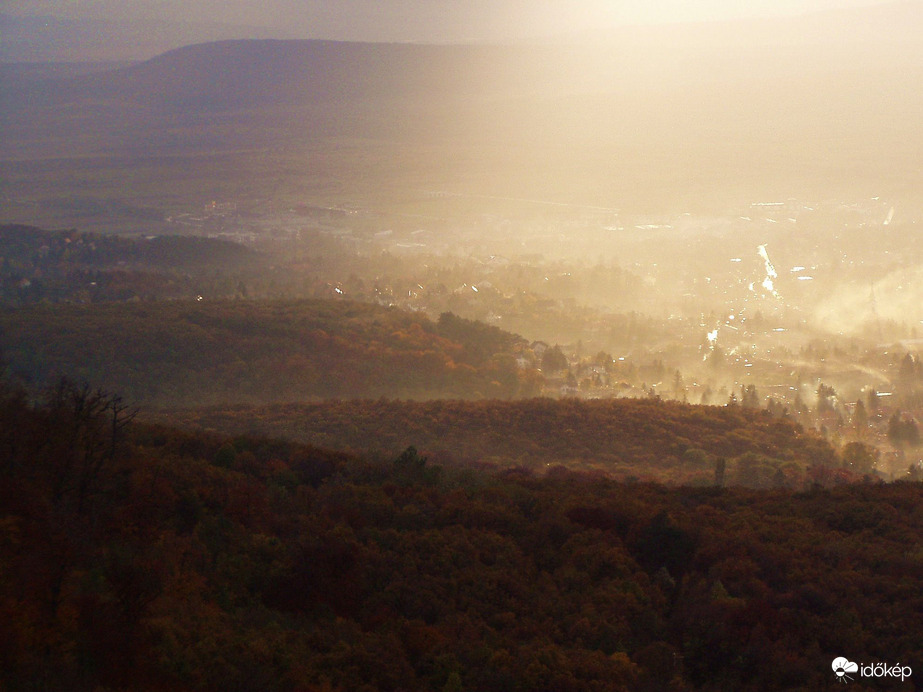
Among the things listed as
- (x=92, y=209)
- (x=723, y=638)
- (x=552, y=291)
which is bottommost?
(x=723, y=638)

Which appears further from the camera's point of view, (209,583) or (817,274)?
(817,274)

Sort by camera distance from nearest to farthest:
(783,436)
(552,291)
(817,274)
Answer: (783,436) → (552,291) → (817,274)

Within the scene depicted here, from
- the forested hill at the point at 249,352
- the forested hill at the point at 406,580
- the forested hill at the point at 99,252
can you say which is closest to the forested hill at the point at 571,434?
the forested hill at the point at 249,352

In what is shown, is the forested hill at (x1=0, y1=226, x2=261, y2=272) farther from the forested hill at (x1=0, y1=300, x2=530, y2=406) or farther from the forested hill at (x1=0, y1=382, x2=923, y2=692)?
the forested hill at (x1=0, y1=382, x2=923, y2=692)

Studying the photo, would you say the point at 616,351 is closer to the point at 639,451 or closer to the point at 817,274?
the point at 639,451

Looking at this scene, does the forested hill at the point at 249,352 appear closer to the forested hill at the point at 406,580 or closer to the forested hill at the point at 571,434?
the forested hill at the point at 571,434

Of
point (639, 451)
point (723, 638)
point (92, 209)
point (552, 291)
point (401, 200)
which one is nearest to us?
point (723, 638)

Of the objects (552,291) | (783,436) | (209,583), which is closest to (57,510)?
(209,583)
